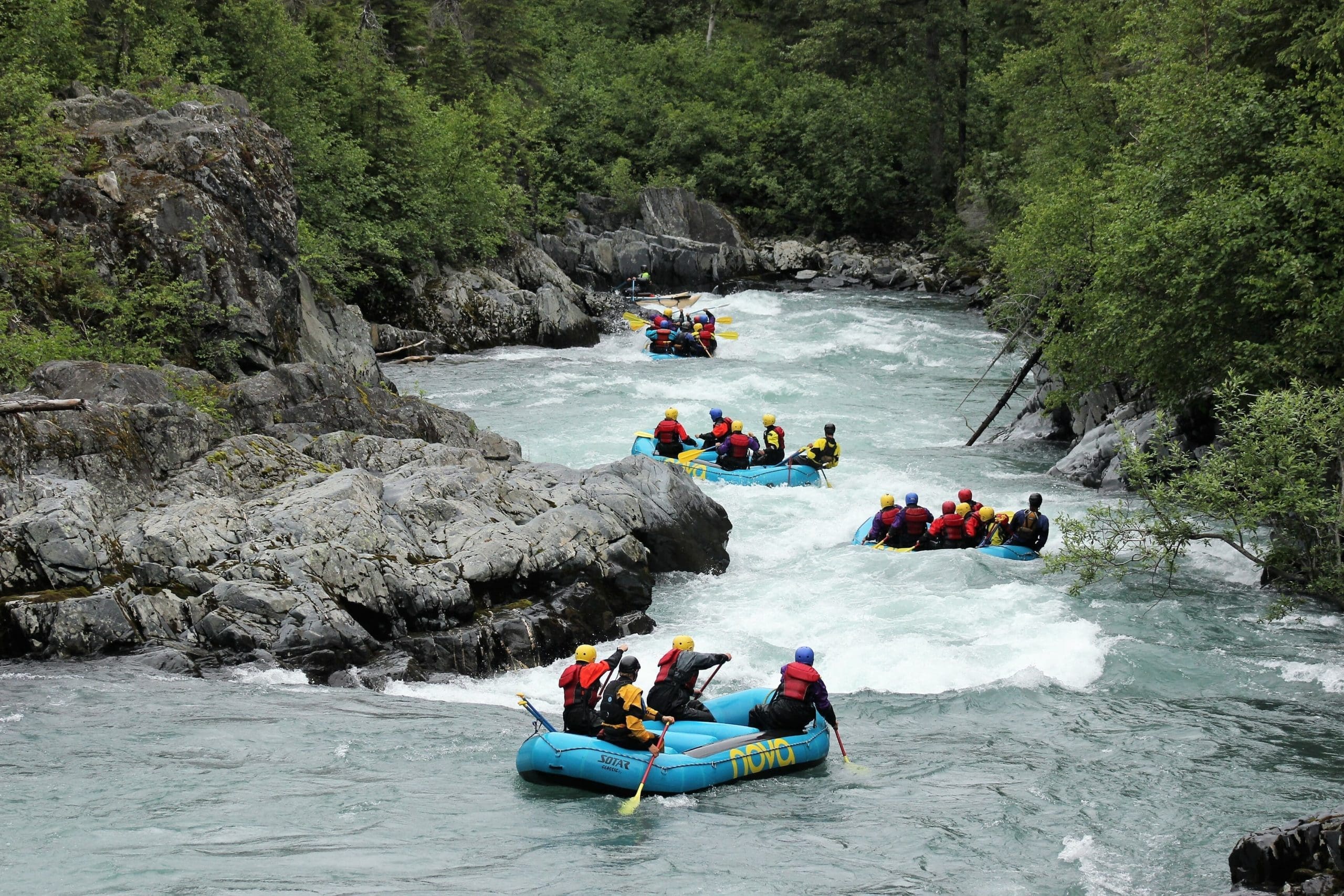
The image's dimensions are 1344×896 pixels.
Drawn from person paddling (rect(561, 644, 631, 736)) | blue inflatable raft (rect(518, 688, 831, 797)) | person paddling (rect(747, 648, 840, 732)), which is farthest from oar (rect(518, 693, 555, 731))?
person paddling (rect(747, 648, 840, 732))

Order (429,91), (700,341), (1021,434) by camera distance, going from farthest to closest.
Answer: (429,91)
(700,341)
(1021,434)

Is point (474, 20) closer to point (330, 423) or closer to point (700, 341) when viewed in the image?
point (700, 341)

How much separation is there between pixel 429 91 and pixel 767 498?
25646mm

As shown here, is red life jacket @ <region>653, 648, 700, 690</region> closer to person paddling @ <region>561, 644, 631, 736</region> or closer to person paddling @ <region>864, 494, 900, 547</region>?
person paddling @ <region>561, 644, 631, 736</region>

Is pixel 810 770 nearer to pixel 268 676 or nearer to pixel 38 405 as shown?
pixel 268 676

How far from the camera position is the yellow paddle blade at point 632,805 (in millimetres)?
8641

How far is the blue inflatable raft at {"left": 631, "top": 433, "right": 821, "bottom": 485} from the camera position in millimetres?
19016

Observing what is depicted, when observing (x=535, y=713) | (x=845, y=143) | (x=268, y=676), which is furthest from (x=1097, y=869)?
(x=845, y=143)

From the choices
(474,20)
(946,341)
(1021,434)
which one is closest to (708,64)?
(474,20)

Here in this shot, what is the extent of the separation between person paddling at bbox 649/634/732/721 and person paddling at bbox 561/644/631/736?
0.55 m

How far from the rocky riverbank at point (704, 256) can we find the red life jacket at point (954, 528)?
84.5ft

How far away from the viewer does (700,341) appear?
30609 millimetres

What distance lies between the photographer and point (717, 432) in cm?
1973

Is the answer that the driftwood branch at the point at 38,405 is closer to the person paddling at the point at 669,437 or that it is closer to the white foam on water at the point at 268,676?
the white foam on water at the point at 268,676
